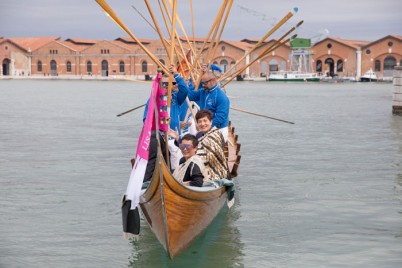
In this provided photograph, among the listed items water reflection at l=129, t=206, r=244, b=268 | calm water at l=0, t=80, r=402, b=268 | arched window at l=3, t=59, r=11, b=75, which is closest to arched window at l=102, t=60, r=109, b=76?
arched window at l=3, t=59, r=11, b=75

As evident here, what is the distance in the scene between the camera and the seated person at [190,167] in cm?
808

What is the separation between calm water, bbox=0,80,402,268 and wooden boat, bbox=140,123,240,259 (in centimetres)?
34

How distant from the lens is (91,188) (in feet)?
41.5

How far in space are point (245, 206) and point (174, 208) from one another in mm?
3891

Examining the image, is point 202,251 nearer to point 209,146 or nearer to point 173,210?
point 173,210

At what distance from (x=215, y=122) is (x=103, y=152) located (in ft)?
26.1

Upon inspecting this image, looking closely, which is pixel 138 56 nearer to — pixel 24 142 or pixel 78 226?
pixel 24 142

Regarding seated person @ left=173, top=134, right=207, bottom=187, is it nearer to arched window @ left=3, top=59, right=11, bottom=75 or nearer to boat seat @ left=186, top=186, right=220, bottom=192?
boat seat @ left=186, top=186, right=220, bottom=192

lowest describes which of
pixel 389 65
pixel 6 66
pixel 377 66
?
pixel 377 66

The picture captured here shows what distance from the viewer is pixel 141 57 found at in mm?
90250

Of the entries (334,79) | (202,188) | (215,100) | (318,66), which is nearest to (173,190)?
(202,188)

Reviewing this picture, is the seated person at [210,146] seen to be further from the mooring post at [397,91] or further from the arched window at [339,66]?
the arched window at [339,66]

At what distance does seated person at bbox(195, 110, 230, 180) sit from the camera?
8945mm

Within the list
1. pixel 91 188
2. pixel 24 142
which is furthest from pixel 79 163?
pixel 24 142
